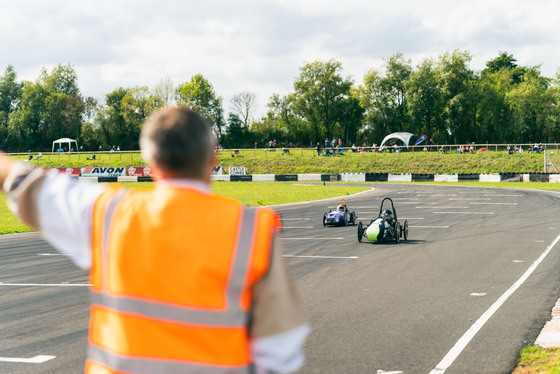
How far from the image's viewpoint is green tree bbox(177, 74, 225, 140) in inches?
3738

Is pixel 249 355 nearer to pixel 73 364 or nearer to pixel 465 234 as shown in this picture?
pixel 73 364

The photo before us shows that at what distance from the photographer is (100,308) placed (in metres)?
2.02

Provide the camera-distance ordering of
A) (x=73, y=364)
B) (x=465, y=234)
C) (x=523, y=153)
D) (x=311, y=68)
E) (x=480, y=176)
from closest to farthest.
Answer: (x=73, y=364)
(x=465, y=234)
(x=480, y=176)
(x=523, y=153)
(x=311, y=68)

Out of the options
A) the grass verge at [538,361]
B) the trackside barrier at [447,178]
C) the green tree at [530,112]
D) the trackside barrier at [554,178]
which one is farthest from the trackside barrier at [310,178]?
the green tree at [530,112]

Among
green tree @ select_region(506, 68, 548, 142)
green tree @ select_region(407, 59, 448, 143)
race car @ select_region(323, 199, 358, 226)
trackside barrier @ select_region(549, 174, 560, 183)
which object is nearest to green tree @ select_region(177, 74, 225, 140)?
green tree @ select_region(407, 59, 448, 143)

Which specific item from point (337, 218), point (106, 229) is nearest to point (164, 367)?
point (106, 229)

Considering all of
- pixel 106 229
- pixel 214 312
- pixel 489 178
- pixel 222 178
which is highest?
pixel 106 229

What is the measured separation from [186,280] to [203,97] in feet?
313

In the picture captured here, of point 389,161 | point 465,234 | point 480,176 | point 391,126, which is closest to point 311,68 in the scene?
point 391,126

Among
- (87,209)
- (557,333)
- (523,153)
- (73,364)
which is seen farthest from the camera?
(523,153)

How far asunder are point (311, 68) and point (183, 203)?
292 ft

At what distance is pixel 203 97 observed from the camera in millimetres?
95438

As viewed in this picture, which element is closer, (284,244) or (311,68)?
(284,244)

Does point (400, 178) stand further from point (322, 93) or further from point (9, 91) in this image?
point (9, 91)
